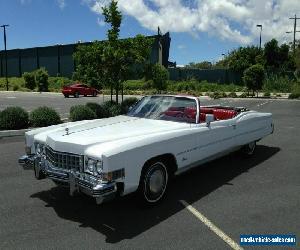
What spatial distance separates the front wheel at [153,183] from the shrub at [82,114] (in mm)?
8395

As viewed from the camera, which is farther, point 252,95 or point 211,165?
point 252,95

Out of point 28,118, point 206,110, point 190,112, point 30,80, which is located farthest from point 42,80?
point 190,112

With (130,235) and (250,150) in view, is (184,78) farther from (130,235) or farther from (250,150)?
(130,235)

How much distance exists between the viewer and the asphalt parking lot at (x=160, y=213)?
15.5 feet

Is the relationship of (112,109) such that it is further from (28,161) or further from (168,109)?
(28,161)

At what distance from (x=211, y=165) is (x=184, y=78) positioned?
4795 cm

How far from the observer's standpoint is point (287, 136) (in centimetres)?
1211

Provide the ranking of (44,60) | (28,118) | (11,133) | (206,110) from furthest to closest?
1. (44,60)
2. (28,118)
3. (11,133)
4. (206,110)

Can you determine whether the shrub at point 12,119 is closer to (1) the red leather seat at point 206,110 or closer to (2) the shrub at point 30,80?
(1) the red leather seat at point 206,110

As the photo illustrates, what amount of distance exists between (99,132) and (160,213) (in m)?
1.47

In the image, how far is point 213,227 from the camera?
510cm

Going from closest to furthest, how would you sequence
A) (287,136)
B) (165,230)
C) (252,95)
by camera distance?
(165,230) < (287,136) < (252,95)

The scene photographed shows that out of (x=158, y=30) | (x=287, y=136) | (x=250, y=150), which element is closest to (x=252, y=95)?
(x=158, y=30)

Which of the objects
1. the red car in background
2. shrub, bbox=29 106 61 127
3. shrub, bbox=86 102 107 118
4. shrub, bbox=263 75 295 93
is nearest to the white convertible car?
shrub, bbox=29 106 61 127
